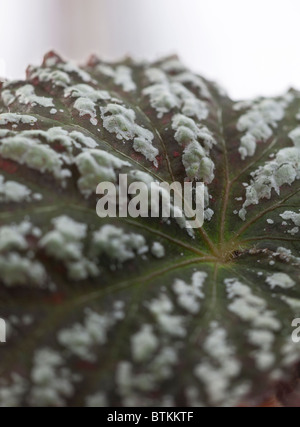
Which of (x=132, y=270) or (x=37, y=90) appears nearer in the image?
(x=132, y=270)

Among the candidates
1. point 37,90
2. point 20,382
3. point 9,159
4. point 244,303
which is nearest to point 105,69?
point 37,90

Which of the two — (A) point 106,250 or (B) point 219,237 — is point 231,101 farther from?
(A) point 106,250

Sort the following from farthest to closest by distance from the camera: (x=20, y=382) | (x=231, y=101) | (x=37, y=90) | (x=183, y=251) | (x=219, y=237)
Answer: (x=231, y=101)
(x=37, y=90)
(x=219, y=237)
(x=183, y=251)
(x=20, y=382)

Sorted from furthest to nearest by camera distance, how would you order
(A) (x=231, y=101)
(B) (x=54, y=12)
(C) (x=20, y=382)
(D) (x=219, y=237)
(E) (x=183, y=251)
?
(B) (x=54, y=12) → (A) (x=231, y=101) → (D) (x=219, y=237) → (E) (x=183, y=251) → (C) (x=20, y=382)

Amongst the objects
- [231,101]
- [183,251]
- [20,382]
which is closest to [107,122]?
[183,251]

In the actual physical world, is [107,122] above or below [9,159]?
above

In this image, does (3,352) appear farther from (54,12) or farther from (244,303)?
(54,12)

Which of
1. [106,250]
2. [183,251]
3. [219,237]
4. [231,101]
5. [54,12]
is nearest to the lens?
[106,250]

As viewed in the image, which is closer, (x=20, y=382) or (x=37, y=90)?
(x=20, y=382)

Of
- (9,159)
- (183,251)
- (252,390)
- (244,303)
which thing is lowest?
(252,390)
